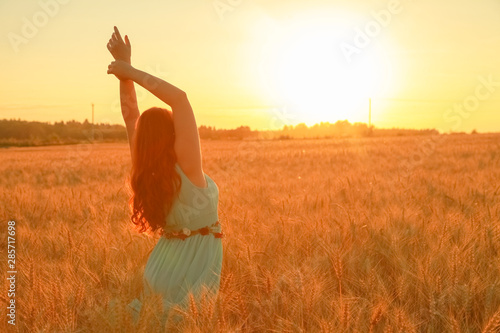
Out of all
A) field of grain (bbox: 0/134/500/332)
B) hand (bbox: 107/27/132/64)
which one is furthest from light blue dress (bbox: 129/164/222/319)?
hand (bbox: 107/27/132/64)

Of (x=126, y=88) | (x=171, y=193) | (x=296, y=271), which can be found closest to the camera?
(x=296, y=271)

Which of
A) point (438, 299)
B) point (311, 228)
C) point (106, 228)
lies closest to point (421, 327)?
point (438, 299)

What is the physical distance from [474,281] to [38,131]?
172ft

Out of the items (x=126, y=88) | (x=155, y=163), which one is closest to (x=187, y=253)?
(x=155, y=163)

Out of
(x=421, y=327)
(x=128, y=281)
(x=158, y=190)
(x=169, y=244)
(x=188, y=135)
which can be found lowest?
(x=421, y=327)

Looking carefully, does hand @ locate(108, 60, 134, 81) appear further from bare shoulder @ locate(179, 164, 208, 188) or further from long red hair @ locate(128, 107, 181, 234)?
bare shoulder @ locate(179, 164, 208, 188)

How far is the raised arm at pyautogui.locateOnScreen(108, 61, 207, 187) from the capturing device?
6.32 ft

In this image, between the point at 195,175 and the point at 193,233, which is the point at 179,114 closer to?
the point at 195,175

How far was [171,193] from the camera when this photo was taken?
2113 mm

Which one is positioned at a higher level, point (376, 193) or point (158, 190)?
point (158, 190)

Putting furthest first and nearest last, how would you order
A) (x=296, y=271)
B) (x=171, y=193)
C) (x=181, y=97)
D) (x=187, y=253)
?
(x=187, y=253) → (x=171, y=193) → (x=181, y=97) → (x=296, y=271)

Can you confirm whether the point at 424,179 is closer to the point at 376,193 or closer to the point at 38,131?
the point at 376,193

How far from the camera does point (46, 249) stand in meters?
3.02

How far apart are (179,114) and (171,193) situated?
399 millimetres
